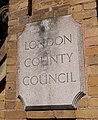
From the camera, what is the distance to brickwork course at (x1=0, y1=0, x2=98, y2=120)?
234cm

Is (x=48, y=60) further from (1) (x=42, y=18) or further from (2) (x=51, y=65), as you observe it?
(1) (x=42, y=18)

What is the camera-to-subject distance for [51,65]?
2.53 metres

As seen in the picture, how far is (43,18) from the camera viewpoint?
107 inches

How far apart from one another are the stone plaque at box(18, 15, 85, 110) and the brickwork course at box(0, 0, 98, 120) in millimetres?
57

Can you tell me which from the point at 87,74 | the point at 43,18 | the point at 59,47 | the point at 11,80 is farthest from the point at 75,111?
the point at 43,18

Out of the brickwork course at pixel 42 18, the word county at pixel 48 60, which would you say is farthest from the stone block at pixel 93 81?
the word county at pixel 48 60

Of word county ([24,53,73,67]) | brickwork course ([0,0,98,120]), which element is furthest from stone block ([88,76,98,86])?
word county ([24,53,73,67])

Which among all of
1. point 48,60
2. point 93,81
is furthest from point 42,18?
point 93,81

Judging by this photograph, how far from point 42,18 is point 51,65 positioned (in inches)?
19.8

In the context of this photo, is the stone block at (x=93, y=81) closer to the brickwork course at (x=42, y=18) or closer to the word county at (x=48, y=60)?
the brickwork course at (x=42, y=18)

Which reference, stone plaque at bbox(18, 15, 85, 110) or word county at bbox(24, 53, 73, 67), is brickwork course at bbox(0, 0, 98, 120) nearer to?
stone plaque at bbox(18, 15, 85, 110)

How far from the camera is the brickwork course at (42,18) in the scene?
234 cm

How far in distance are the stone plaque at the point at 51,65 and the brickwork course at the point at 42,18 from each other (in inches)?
2.2

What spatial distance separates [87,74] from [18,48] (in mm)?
794
